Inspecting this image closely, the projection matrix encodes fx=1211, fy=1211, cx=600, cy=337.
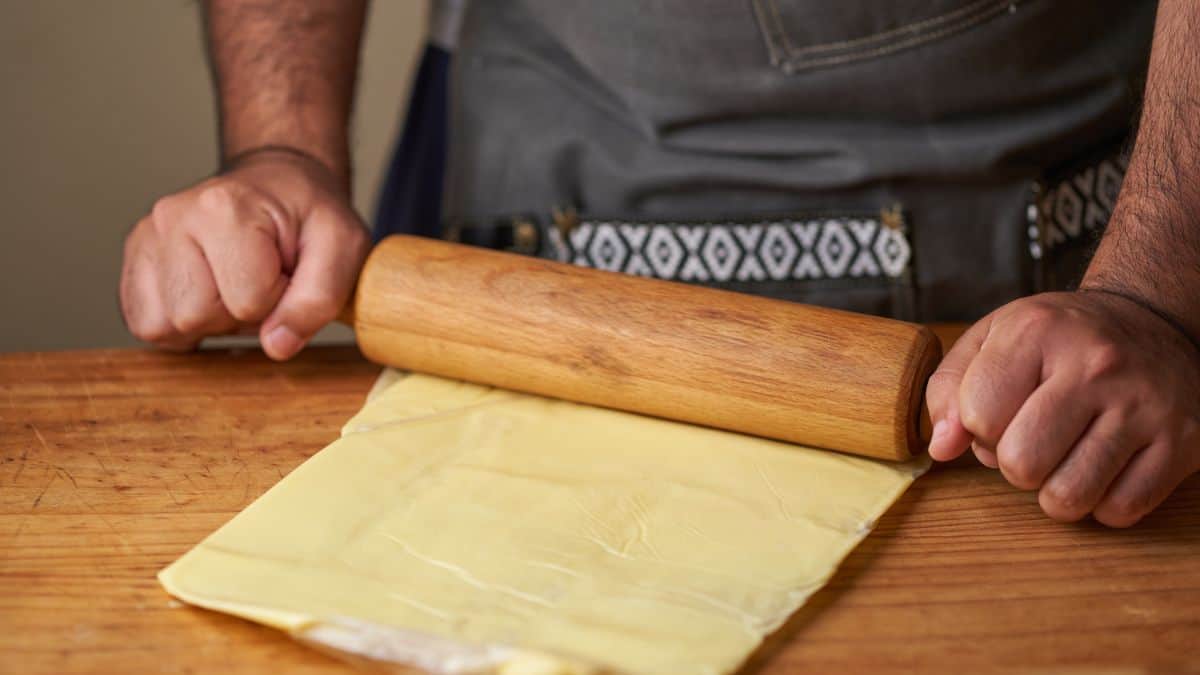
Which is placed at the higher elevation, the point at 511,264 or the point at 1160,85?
the point at 1160,85

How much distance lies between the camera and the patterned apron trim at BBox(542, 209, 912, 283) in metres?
1.36

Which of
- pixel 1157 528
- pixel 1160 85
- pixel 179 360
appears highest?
pixel 1160 85

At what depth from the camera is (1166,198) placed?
100cm

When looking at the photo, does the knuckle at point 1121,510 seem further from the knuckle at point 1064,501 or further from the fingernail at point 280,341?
the fingernail at point 280,341

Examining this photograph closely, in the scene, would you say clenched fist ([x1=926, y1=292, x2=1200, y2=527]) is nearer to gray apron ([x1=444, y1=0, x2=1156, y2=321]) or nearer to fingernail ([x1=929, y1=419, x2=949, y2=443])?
fingernail ([x1=929, y1=419, x2=949, y2=443])

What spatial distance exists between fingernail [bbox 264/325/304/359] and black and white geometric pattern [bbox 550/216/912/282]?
Result: 16.7 inches

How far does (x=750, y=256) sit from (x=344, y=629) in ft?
2.51

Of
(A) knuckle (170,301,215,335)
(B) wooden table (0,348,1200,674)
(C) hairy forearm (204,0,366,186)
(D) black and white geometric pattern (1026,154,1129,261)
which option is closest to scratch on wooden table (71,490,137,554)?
(B) wooden table (0,348,1200,674)

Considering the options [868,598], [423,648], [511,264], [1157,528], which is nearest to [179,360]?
[511,264]

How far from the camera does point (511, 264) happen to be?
3.72 feet

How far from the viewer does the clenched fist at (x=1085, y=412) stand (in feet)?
2.85

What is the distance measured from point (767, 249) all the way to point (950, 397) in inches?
19.2

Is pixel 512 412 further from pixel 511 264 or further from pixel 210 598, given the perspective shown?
pixel 210 598

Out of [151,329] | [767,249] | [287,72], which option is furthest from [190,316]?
[767,249]
